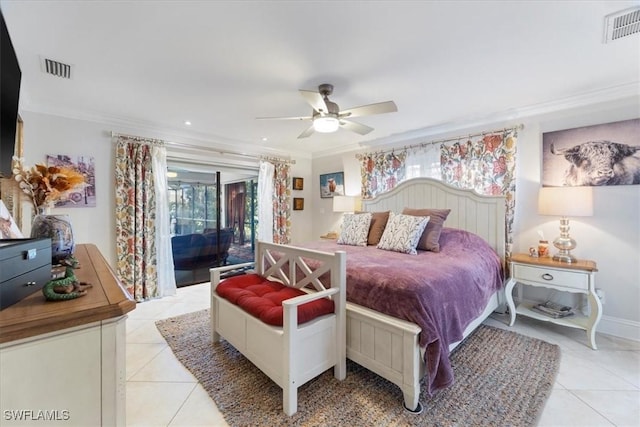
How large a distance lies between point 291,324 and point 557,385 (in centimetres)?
193

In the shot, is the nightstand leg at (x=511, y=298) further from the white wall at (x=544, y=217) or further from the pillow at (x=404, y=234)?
the pillow at (x=404, y=234)

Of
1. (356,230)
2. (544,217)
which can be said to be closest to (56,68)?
(356,230)

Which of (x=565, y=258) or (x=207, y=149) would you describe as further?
(x=207, y=149)

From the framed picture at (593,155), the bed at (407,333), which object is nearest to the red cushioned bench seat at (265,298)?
the bed at (407,333)

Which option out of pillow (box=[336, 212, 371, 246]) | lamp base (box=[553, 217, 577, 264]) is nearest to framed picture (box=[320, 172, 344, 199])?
pillow (box=[336, 212, 371, 246])

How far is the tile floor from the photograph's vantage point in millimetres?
1629

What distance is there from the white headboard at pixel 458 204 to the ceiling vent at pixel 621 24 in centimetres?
165

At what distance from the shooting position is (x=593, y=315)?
2.41 m


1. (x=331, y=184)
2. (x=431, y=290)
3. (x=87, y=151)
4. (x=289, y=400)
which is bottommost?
(x=289, y=400)

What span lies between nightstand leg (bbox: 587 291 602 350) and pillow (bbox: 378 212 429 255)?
150 centimetres

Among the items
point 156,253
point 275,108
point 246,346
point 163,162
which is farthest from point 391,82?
point 156,253

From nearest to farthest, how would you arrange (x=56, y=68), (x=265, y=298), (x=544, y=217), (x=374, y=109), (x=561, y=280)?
1. (x=265, y=298)
2. (x=56, y=68)
3. (x=374, y=109)
4. (x=561, y=280)
5. (x=544, y=217)

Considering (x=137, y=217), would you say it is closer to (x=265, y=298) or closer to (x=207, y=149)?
(x=207, y=149)

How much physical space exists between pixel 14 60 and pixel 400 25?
2163 mm
